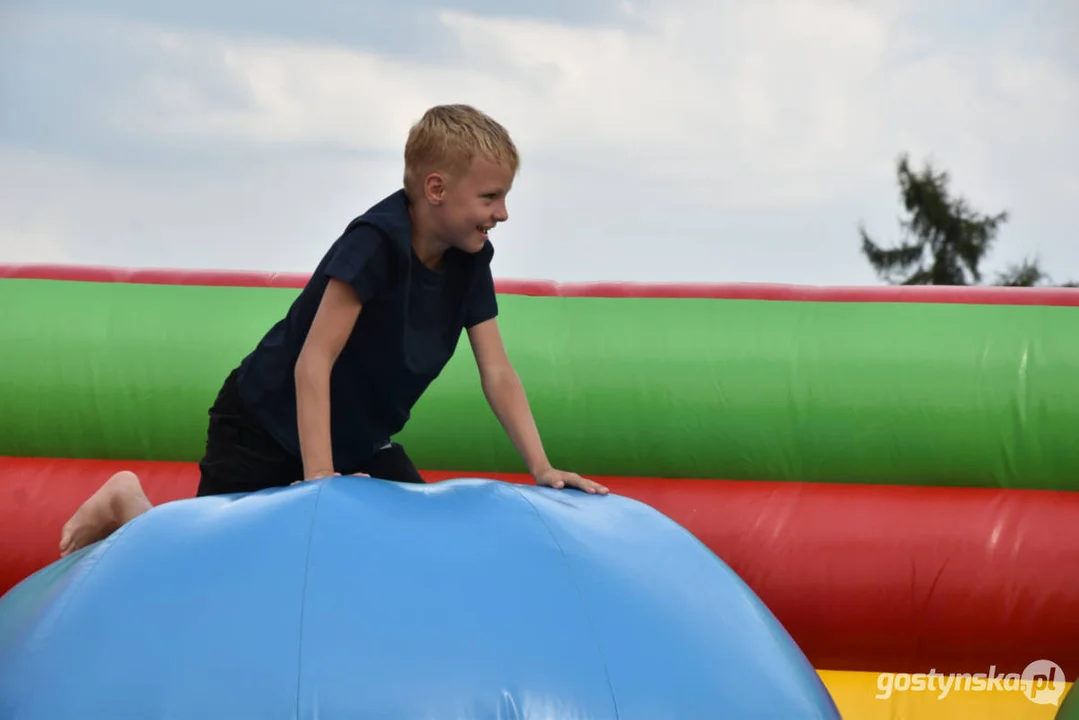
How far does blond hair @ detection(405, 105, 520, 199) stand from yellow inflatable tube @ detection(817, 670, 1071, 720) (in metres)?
1.34

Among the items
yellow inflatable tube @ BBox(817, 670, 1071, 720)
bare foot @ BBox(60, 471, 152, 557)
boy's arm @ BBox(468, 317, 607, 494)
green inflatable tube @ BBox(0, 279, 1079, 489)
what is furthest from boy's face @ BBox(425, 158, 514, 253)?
yellow inflatable tube @ BBox(817, 670, 1071, 720)

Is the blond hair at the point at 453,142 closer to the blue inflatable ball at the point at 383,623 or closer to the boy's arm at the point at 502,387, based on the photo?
the boy's arm at the point at 502,387

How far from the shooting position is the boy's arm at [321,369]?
71.2 inches

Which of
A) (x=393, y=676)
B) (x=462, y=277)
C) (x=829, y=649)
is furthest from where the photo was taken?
(x=829, y=649)

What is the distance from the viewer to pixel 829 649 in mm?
2631

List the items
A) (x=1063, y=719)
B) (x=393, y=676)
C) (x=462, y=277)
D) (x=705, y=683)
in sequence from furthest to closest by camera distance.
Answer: (x=462, y=277) → (x=1063, y=719) → (x=705, y=683) → (x=393, y=676)

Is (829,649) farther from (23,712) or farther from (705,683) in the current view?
(23,712)

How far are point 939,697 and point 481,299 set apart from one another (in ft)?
4.20

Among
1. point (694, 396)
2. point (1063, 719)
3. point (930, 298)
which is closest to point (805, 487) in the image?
point (694, 396)

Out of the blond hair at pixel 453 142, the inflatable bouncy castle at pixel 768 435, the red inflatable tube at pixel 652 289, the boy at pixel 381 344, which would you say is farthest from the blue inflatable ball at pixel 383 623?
the red inflatable tube at pixel 652 289

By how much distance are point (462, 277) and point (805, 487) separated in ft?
3.40

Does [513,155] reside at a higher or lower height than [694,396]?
higher

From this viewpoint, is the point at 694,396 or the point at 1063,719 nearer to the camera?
the point at 1063,719

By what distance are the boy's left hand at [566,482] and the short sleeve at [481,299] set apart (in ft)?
0.91
